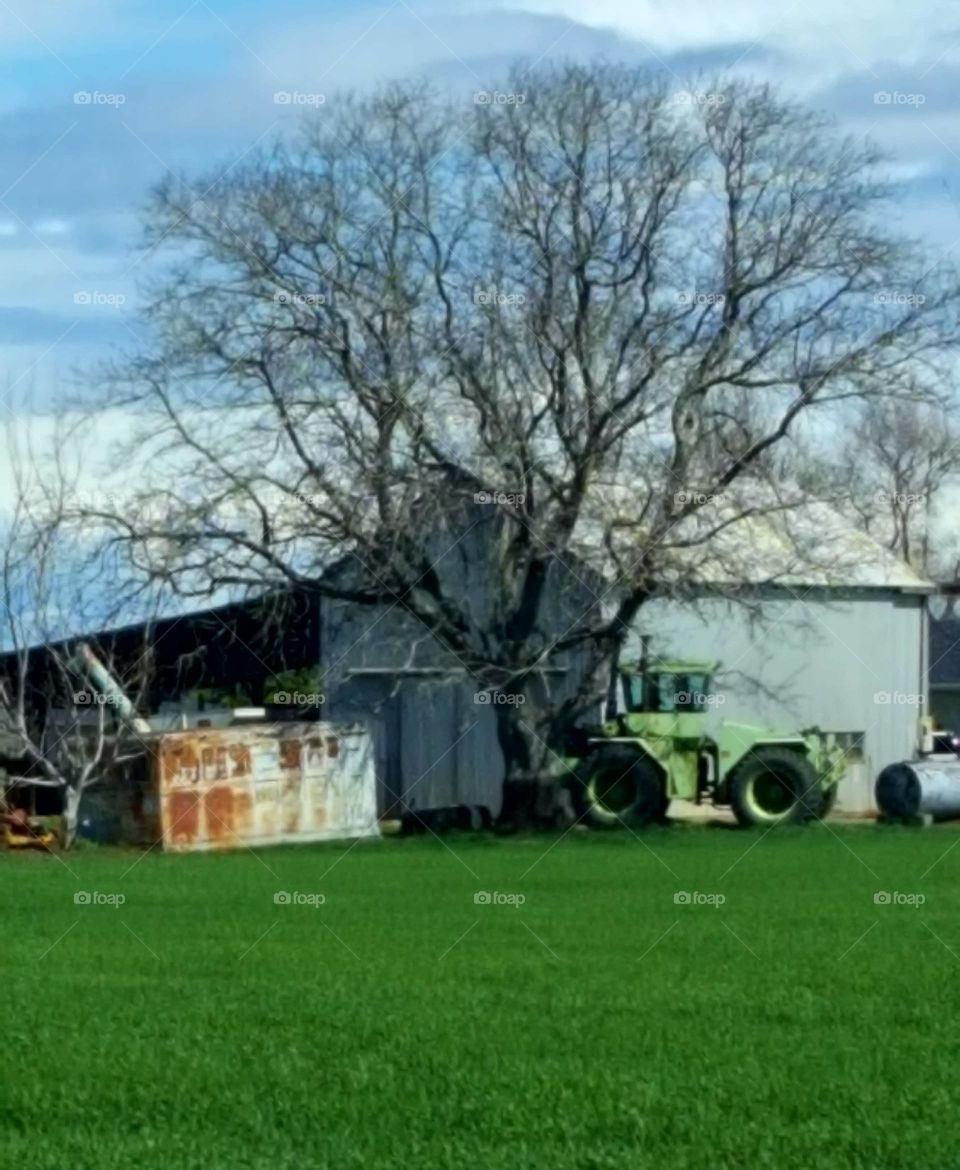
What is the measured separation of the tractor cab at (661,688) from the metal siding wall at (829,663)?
82.5 inches

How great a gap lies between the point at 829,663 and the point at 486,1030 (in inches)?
1365

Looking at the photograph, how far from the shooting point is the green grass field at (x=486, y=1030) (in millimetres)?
8773

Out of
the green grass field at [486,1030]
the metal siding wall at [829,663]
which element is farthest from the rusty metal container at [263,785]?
the green grass field at [486,1030]

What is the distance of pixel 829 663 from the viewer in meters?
45.4

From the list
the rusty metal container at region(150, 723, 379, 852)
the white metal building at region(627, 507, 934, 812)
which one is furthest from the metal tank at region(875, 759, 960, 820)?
the rusty metal container at region(150, 723, 379, 852)

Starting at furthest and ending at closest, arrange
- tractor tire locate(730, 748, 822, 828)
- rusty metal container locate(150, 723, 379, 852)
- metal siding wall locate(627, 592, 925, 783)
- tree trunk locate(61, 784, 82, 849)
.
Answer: metal siding wall locate(627, 592, 925, 783) < tractor tire locate(730, 748, 822, 828) < tree trunk locate(61, 784, 82, 849) < rusty metal container locate(150, 723, 379, 852)

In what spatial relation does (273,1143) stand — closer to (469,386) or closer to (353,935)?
(353,935)

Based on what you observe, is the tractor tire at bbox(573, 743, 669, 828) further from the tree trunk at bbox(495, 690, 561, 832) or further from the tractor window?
the tractor window

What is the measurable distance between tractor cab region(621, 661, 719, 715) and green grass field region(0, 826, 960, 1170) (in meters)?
13.9

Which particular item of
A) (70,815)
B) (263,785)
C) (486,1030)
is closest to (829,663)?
(263,785)

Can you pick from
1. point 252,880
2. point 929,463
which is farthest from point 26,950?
point 929,463

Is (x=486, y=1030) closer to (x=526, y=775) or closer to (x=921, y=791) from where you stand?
(x=526, y=775)

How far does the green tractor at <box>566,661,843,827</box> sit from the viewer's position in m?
35.5

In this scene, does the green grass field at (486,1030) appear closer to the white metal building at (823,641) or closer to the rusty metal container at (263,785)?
the rusty metal container at (263,785)
